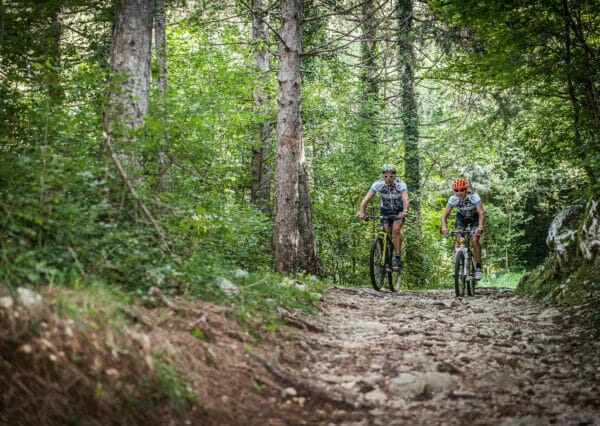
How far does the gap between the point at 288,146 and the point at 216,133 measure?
5.93 feet

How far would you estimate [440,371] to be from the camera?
469cm

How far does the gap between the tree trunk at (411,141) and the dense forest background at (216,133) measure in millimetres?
73

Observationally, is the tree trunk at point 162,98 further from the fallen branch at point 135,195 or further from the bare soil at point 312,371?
the bare soil at point 312,371

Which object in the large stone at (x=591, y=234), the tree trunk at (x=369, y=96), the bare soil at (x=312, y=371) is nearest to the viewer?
the bare soil at (x=312, y=371)

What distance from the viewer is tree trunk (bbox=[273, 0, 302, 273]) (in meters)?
10.7

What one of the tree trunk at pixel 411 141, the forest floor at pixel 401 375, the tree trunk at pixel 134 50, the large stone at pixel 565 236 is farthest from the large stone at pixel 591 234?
the tree trunk at pixel 411 141

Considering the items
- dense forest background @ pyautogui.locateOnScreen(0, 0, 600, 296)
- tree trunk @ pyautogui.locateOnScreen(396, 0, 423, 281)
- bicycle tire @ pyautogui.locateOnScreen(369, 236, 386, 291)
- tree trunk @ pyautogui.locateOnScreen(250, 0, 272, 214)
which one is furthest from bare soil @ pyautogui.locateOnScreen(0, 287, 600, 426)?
tree trunk @ pyautogui.locateOnScreen(396, 0, 423, 281)

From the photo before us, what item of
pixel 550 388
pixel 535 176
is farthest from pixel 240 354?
pixel 535 176

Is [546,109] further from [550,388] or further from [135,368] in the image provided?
[135,368]

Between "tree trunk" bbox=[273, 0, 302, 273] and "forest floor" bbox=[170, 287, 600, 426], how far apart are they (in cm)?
392

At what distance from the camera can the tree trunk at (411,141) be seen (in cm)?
1730

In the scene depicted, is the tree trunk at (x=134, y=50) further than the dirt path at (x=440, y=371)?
Yes

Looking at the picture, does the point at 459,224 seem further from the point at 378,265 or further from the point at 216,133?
the point at 216,133

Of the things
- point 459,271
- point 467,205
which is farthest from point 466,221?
point 459,271
